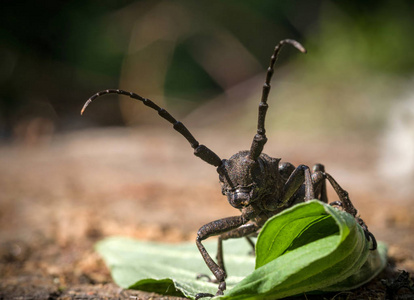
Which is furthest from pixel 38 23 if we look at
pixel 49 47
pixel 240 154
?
pixel 240 154

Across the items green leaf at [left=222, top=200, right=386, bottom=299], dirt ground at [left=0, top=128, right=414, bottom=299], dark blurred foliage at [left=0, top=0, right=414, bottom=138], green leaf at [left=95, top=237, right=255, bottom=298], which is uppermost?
dark blurred foliage at [left=0, top=0, right=414, bottom=138]

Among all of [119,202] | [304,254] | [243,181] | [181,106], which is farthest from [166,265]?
[181,106]

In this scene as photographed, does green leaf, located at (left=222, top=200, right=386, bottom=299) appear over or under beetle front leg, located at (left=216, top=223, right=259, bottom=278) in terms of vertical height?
under

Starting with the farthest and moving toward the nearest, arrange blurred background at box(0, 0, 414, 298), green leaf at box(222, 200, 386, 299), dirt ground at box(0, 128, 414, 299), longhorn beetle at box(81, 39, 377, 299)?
blurred background at box(0, 0, 414, 298) < dirt ground at box(0, 128, 414, 299) < longhorn beetle at box(81, 39, 377, 299) < green leaf at box(222, 200, 386, 299)

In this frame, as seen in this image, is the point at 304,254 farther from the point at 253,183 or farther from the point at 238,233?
the point at 238,233

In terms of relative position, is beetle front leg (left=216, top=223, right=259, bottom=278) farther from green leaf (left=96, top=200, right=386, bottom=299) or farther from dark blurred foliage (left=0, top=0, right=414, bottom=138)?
dark blurred foliage (left=0, top=0, right=414, bottom=138)

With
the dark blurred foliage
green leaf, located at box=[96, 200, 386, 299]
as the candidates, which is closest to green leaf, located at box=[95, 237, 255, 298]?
green leaf, located at box=[96, 200, 386, 299]
